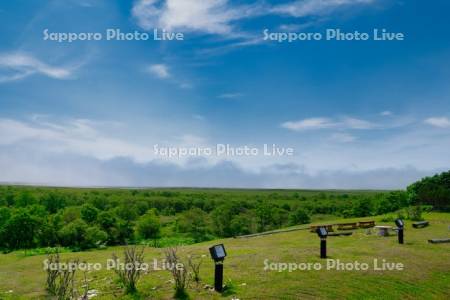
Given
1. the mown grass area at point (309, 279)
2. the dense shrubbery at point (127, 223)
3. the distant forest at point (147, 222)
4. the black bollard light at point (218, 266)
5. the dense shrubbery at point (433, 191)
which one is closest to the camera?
the mown grass area at point (309, 279)

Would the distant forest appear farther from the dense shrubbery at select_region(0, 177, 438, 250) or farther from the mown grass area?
the mown grass area

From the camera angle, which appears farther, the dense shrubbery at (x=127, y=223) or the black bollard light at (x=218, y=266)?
the dense shrubbery at (x=127, y=223)

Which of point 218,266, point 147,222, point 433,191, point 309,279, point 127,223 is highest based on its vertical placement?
point 433,191

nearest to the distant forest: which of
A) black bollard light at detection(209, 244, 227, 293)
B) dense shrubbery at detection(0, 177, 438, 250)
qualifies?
dense shrubbery at detection(0, 177, 438, 250)

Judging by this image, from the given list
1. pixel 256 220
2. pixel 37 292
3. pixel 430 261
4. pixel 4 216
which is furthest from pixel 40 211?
pixel 430 261

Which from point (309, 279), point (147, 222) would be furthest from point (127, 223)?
point (309, 279)

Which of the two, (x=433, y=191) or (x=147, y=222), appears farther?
(x=147, y=222)

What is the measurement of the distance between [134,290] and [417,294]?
985 centimetres

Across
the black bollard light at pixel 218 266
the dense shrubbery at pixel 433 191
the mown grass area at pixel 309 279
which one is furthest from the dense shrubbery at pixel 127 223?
the black bollard light at pixel 218 266

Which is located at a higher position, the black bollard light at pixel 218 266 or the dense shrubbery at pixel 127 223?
the black bollard light at pixel 218 266

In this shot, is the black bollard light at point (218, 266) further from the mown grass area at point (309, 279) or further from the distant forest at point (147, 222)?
the distant forest at point (147, 222)

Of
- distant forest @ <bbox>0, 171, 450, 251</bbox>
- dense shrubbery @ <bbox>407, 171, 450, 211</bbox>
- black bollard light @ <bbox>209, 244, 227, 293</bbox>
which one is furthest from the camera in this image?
distant forest @ <bbox>0, 171, 450, 251</bbox>

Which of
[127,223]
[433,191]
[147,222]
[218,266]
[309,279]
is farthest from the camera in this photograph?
[127,223]

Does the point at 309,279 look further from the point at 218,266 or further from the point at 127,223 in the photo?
the point at 127,223
